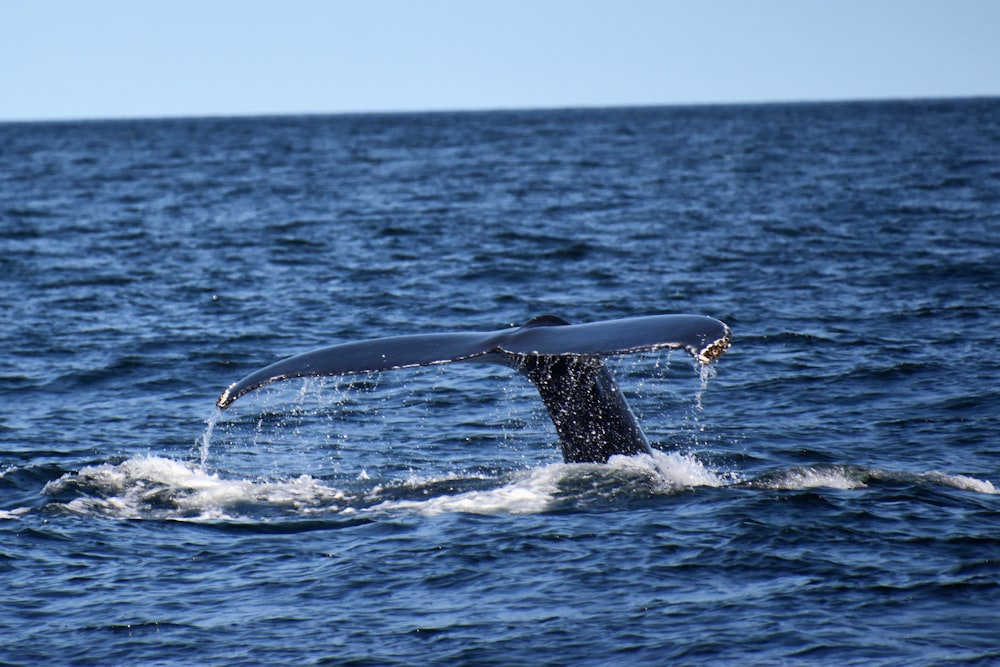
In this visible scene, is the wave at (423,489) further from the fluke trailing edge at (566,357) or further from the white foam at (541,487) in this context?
the fluke trailing edge at (566,357)

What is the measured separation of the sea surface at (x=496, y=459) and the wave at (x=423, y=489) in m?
0.04

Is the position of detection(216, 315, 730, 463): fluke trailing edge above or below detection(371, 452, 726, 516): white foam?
above

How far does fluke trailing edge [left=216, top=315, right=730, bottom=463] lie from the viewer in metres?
7.62

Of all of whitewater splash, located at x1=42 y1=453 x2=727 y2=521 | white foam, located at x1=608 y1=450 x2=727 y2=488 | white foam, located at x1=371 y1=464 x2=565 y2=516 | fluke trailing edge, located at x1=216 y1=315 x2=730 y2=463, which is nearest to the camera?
fluke trailing edge, located at x1=216 y1=315 x2=730 y2=463

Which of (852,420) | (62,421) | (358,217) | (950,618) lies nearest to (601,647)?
(950,618)

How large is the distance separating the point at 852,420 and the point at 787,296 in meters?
7.21

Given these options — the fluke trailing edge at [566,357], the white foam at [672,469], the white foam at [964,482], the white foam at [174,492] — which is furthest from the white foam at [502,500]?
the white foam at [964,482]

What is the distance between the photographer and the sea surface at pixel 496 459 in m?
7.68

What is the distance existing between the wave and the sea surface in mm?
36

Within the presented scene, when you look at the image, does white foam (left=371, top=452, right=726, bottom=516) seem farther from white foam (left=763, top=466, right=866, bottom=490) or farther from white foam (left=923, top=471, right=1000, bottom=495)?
white foam (left=923, top=471, right=1000, bottom=495)

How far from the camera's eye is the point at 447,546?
29.5 ft

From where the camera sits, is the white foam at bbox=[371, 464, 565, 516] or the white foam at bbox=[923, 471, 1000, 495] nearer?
the white foam at bbox=[371, 464, 565, 516]

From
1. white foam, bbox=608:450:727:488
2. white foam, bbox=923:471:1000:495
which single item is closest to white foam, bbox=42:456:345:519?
white foam, bbox=608:450:727:488

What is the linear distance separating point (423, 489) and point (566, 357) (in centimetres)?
170
